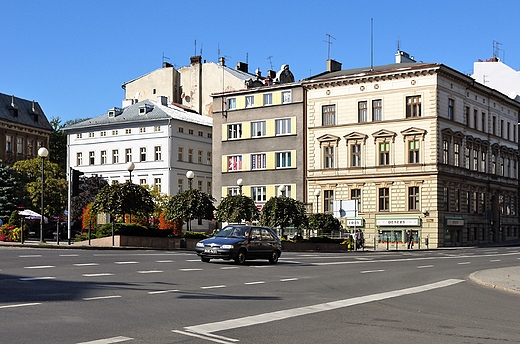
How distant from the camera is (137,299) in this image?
14.8 meters

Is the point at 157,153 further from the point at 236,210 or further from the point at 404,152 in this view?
the point at 236,210

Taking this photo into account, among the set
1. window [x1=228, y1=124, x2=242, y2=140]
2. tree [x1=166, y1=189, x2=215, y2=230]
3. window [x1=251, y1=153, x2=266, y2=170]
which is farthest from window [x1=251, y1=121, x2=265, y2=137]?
tree [x1=166, y1=189, x2=215, y2=230]

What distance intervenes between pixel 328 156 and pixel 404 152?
→ 298 inches

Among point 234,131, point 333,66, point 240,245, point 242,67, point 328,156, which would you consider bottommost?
point 240,245

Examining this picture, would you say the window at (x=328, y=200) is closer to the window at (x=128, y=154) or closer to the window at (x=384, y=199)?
the window at (x=384, y=199)

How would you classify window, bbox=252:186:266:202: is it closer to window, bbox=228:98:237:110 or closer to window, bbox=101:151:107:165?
window, bbox=228:98:237:110

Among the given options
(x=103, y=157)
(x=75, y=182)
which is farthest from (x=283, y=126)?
(x=75, y=182)

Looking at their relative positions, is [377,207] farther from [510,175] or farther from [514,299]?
[514,299]

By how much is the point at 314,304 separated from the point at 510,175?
7103 centimetres

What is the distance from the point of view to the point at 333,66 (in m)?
80.6

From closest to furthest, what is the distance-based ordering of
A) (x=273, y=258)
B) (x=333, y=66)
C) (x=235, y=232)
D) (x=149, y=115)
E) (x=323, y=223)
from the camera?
1. (x=235, y=232)
2. (x=273, y=258)
3. (x=323, y=223)
4. (x=333, y=66)
5. (x=149, y=115)

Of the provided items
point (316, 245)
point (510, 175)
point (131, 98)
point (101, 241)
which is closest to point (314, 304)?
point (101, 241)

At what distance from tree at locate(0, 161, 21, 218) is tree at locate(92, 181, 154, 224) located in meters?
23.0

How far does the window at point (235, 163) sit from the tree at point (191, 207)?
2575cm
